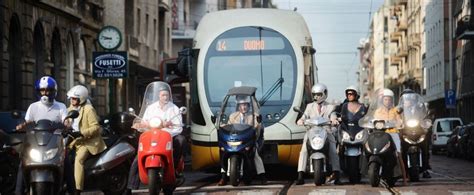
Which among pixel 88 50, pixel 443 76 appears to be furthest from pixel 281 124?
pixel 443 76

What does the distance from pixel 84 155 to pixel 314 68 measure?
927cm

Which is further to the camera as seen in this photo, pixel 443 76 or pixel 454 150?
pixel 443 76

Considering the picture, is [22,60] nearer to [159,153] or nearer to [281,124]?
[281,124]

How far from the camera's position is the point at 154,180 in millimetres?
13766

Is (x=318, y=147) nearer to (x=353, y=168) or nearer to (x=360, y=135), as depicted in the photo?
(x=353, y=168)

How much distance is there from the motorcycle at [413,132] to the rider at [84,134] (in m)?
6.46

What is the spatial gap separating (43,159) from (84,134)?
170cm

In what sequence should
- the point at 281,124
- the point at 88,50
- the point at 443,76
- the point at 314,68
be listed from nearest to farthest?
1. the point at 281,124
2. the point at 314,68
3. the point at 88,50
4. the point at 443,76

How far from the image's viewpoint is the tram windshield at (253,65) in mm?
20938

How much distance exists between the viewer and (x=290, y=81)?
21.1 metres

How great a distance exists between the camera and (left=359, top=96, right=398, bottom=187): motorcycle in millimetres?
16703

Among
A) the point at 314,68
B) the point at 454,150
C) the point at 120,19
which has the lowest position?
the point at 454,150

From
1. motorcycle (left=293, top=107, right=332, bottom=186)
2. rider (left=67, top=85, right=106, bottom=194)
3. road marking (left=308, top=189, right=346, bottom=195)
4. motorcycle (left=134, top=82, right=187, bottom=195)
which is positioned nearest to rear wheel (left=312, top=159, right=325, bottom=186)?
motorcycle (left=293, top=107, right=332, bottom=186)

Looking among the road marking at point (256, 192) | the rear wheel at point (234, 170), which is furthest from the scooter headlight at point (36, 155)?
the rear wheel at point (234, 170)
